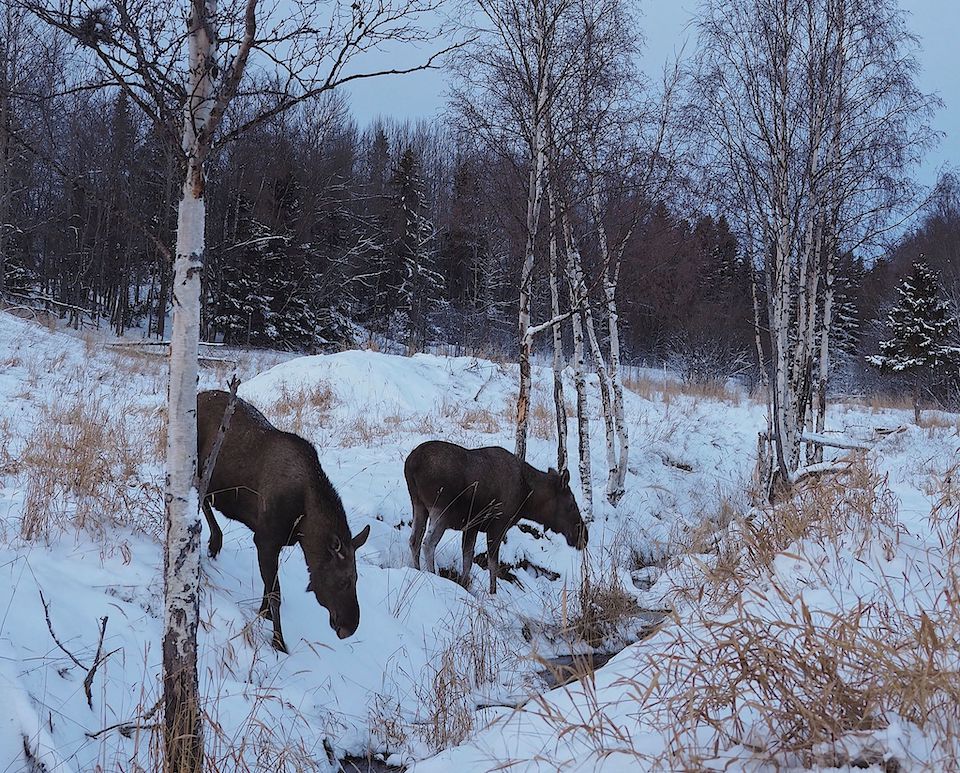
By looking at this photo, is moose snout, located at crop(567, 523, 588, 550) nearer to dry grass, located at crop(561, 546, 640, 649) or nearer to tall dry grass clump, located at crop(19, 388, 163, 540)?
dry grass, located at crop(561, 546, 640, 649)

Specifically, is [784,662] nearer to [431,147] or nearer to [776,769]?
[776,769]

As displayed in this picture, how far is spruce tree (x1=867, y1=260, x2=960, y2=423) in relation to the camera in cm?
2880

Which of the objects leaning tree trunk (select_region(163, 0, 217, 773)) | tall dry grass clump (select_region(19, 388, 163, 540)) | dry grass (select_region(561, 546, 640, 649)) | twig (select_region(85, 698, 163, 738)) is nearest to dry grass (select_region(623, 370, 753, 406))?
dry grass (select_region(561, 546, 640, 649))

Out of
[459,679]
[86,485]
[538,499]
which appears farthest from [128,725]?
[538,499]

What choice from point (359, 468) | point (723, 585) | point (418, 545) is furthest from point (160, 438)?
point (723, 585)

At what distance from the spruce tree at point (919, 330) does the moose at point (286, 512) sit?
1156 inches

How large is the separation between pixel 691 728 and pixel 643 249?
35.2 ft

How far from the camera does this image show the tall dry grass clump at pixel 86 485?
16.3 feet

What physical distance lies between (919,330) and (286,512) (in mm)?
30945

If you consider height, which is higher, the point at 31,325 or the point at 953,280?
the point at 953,280

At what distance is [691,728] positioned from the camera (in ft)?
7.41

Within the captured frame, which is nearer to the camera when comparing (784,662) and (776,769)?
(776,769)

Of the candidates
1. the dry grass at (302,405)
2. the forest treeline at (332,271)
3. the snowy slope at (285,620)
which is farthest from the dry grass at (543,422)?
the forest treeline at (332,271)

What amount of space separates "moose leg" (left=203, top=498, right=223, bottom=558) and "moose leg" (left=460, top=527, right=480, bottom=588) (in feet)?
9.14
